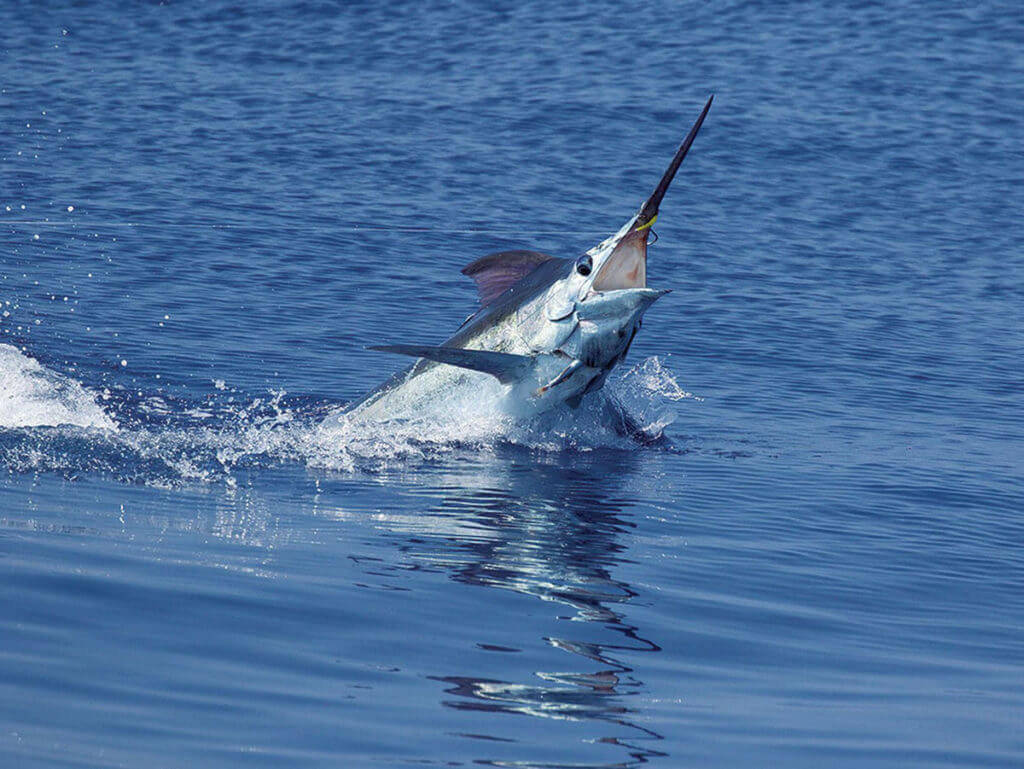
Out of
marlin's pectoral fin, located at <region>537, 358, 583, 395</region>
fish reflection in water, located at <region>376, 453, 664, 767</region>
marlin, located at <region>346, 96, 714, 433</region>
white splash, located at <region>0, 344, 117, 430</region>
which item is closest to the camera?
fish reflection in water, located at <region>376, 453, 664, 767</region>

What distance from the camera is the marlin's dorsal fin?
11.4 metres

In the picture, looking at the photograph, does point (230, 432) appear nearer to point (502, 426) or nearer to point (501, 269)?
point (502, 426)

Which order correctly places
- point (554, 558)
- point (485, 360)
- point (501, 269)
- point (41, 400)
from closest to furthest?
1. point (554, 558)
2. point (485, 360)
3. point (501, 269)
4. point (41, 400)

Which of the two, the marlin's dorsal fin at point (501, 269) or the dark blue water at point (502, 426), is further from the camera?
the marlin's dorsal fin at point (501, 269)

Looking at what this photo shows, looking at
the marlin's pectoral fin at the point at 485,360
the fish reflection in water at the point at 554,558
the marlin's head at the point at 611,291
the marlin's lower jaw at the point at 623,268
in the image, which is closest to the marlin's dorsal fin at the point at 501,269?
the marlin's pectoral fin at the point at 485,360

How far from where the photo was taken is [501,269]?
11.4 metres

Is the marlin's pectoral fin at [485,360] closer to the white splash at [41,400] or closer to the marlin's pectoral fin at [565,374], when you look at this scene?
the marlin's pectoral fin at [565,374]

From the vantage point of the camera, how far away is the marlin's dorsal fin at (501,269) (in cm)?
1137

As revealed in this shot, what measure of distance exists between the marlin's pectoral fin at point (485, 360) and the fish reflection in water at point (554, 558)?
671 millimetres

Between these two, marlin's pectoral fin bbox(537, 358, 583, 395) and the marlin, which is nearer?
the marlin

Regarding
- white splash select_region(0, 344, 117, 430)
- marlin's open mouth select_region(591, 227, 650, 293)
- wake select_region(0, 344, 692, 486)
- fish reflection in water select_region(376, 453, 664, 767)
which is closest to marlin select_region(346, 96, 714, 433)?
marlin's open mouth select_region(591, 227, 650, 293)

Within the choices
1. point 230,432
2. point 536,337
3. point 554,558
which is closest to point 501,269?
point 536,337

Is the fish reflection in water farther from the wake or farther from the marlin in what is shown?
the marlin

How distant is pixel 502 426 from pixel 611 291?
160cm
